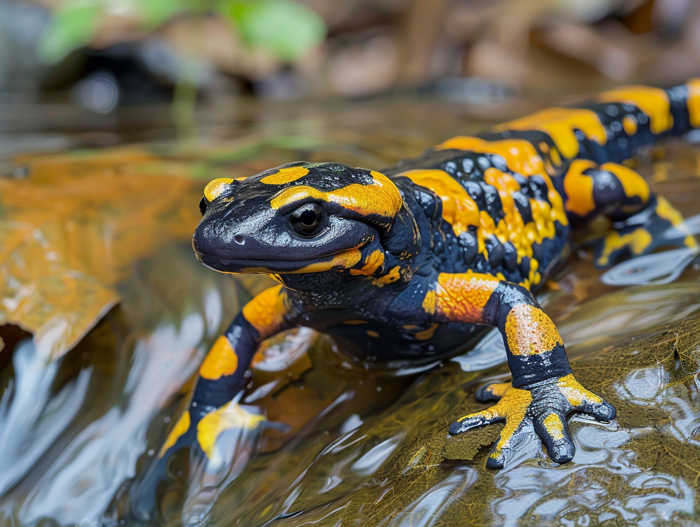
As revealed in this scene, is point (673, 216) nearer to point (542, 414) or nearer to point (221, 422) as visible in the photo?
point (542, 414)

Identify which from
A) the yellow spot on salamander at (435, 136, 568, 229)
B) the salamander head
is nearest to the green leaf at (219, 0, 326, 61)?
the yellow spot on salamander at (435, 136, 568, 229)

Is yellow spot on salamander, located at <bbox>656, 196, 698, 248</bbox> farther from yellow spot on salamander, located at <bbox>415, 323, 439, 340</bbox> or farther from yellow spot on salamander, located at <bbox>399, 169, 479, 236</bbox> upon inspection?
yellow spot on salamander, located at <bbox>415, 323, 439, 340</bbox>

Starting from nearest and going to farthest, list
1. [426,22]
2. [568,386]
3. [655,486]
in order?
[655,486], [568,386], [426,22]

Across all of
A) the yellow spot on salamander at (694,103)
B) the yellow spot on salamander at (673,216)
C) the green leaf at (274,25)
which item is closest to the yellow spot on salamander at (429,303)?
the yellow spot on salamander at (673,216)

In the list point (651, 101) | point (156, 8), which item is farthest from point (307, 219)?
point (156, 8)

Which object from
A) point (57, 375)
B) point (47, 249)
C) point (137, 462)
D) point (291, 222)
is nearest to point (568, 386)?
point (291, 222)

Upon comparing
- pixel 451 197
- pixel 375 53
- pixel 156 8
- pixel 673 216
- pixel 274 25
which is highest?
pixel 156 8

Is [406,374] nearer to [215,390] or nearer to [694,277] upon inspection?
[215,390]
